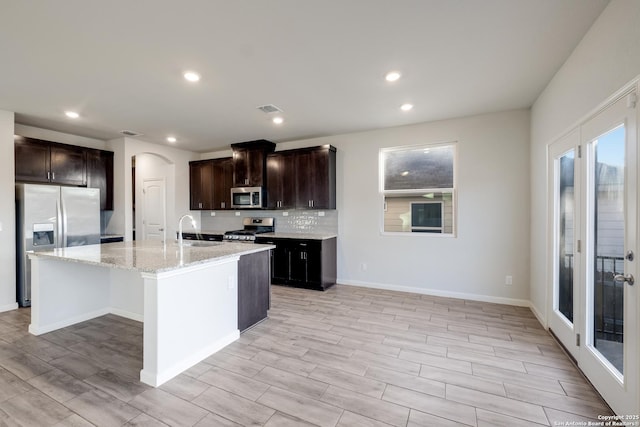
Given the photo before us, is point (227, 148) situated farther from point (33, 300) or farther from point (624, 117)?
point (624, 117)

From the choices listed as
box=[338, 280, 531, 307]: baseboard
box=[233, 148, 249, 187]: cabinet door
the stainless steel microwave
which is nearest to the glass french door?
box=[338, 280, 531, 307]: baseboard

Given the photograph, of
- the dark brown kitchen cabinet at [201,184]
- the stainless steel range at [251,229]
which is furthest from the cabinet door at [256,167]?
the dark brown kitchen cabinet at [201,184]

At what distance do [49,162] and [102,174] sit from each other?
783 millimetres

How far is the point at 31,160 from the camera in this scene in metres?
4.23

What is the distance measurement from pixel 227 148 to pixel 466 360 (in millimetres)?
5684

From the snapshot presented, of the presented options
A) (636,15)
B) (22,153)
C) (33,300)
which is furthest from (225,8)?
(22,153)

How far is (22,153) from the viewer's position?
4133mm

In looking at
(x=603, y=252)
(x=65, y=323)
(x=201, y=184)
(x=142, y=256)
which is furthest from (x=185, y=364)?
(x=201, y=184)

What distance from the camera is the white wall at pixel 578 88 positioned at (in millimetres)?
1719

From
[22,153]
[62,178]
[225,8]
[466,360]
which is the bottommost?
[466,360]

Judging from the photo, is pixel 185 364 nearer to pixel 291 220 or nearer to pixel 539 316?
pixel 291 220

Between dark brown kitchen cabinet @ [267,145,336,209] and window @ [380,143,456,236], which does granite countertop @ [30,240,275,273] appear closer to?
dark brown kitchen cabinet @ [267,145,336,209]

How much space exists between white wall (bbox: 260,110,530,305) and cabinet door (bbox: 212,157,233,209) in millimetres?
2581

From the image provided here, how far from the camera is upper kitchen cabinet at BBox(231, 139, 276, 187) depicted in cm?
540
